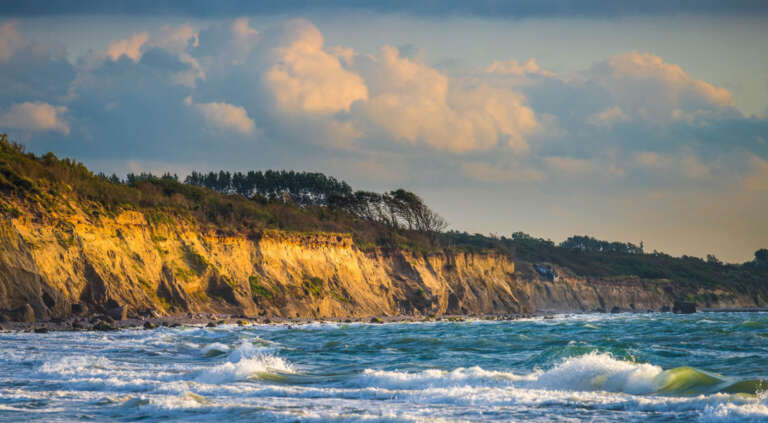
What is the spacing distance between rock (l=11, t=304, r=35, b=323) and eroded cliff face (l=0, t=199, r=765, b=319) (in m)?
0.29

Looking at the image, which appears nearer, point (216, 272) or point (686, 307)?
point (216, 272)

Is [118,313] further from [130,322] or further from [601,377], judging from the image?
[601,377]

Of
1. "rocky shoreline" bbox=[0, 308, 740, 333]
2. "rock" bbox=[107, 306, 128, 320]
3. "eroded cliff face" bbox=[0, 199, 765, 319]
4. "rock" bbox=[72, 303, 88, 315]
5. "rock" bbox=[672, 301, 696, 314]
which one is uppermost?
"eroded cliff face" bbox=[0, 199, 765, 319]

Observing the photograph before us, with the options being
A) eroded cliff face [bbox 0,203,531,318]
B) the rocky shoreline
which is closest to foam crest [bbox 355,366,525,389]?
the rocky shoreline

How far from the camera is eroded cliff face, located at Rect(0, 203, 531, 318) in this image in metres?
34.9

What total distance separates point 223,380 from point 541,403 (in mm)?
8289

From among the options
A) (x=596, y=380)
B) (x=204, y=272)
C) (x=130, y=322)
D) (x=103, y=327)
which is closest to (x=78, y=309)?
(x=130, y=322)

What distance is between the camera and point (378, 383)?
16.8 meters

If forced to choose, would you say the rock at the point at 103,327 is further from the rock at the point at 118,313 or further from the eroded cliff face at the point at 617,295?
the eroded cliff face at the point at 617,295

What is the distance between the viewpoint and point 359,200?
3317 inches

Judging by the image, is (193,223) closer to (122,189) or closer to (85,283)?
(122,189)

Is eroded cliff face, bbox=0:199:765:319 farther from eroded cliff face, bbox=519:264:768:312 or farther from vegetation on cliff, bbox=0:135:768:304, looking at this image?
eroded cliff face, bbox=519:264:768:312

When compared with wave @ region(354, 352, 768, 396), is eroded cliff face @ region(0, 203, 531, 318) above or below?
above

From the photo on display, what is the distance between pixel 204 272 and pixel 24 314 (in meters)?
15.2
